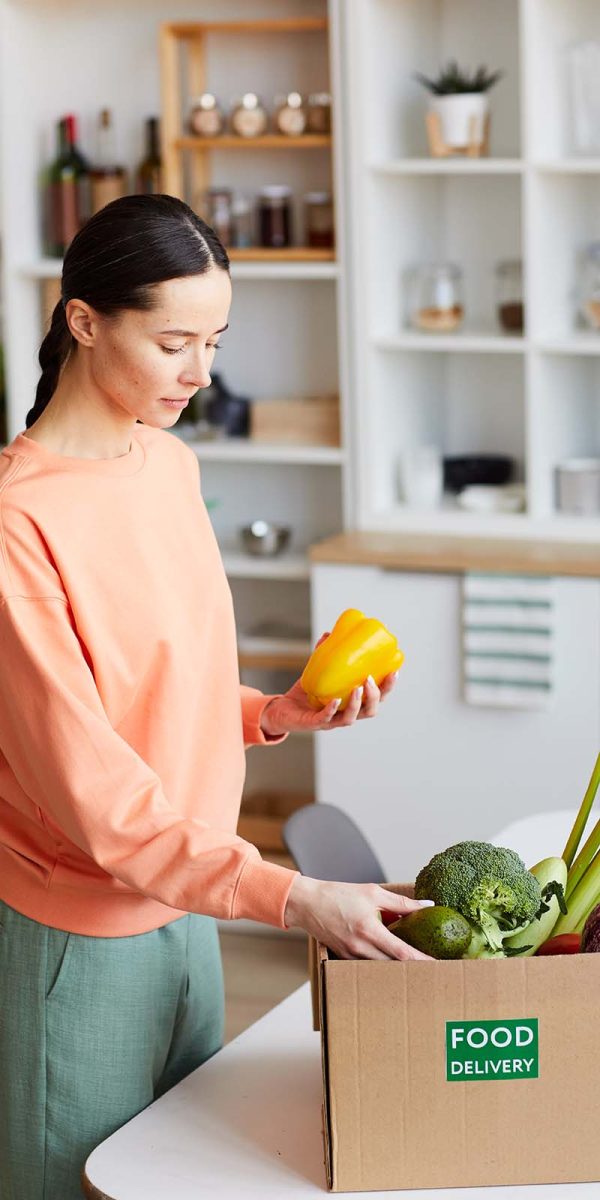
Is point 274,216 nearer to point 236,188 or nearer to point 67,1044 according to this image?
point 236,188

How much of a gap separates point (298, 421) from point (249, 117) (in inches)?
27.7

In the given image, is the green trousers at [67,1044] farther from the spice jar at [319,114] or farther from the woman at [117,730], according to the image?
the spice jar at [319,114]

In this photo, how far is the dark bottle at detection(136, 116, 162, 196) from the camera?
3783 mm

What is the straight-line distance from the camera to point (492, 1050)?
1261 mm

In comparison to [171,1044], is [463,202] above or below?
above

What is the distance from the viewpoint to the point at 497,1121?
1296mm

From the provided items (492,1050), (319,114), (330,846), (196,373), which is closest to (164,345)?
(196,373)

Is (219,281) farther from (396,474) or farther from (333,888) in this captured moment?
(396,474)

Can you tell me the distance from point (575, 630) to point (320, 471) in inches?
38.3

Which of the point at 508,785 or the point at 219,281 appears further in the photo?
the point at 508,785

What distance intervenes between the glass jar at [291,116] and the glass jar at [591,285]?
0.71 m

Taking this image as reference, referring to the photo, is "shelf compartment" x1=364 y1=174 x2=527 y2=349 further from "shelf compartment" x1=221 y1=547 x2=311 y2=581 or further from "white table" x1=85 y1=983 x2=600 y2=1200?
"white table" x1=85 y1=983 x2=600 y2=1200

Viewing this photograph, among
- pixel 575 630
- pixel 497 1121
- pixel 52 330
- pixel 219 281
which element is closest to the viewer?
pixel 497 1121

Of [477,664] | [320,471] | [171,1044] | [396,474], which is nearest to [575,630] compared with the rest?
[477,664]
